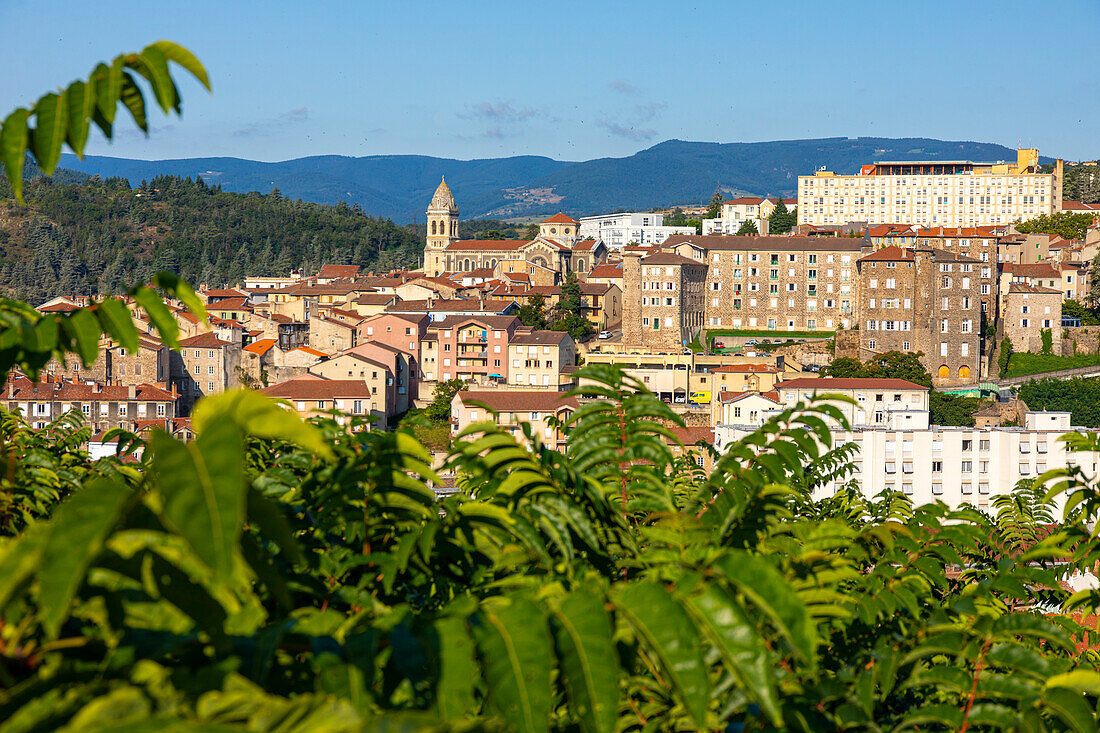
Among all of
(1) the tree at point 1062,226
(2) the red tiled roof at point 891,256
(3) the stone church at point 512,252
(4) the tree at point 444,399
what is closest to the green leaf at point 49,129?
(4) the tree at point 444,399

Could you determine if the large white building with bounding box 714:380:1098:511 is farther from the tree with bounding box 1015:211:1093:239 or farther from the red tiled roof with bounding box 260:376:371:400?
the tree with bounding box 1015:211:1093:239

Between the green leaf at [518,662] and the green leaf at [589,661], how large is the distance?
44mm

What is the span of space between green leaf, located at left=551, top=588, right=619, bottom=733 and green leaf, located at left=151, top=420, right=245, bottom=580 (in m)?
0.80

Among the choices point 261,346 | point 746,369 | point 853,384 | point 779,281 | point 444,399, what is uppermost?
point 779,281

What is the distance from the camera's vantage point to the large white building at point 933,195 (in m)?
104

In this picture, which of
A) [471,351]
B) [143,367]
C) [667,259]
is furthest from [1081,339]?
[143,367]

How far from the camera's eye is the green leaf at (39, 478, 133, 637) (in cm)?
177

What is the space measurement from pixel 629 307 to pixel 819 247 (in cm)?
1428

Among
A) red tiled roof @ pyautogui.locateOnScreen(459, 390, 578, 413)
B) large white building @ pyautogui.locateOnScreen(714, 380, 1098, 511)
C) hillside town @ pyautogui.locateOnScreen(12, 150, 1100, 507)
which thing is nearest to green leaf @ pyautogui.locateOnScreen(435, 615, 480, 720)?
large white building @ pyautogui.locateOnScreen(714, 380, 1098, 511)

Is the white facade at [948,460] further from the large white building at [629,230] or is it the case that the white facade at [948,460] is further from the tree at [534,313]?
the large white building at [629,230]

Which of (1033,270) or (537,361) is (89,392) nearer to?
(537,361)

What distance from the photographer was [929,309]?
64.8m

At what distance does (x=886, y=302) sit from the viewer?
216 ft

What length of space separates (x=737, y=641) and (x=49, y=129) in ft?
7.11
